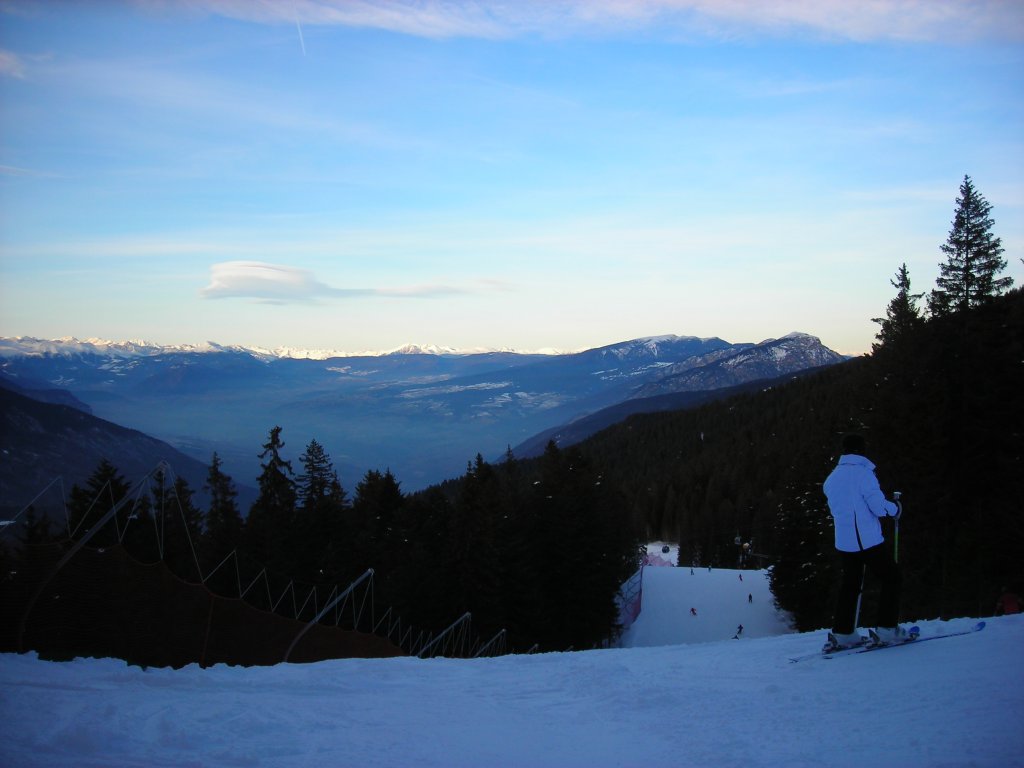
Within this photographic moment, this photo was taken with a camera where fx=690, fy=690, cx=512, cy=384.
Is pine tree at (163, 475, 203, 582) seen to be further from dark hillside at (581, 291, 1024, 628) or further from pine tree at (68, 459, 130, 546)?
dark hillside at (581, 291, 1024, 628)

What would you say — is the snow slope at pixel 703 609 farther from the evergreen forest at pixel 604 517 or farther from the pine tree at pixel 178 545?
the pine tree at pixel 178 545

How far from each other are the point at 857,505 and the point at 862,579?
90 centimetres

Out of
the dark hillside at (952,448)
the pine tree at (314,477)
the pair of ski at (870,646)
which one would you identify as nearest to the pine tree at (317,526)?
the pine tree at (314,477)

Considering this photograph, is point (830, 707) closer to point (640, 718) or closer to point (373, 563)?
point (640, 718)

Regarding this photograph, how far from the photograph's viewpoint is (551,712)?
6.70 metres

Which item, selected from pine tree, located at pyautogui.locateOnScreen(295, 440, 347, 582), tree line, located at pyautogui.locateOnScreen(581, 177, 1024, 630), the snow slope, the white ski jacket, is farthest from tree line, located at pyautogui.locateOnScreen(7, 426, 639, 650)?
the white ski jacket

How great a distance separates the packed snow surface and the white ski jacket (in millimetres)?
1218

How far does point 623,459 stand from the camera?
123 m

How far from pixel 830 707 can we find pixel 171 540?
2740 cm

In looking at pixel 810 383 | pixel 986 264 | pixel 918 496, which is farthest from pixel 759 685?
pixel 810 383

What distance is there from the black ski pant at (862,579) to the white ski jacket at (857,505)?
0.13 metres

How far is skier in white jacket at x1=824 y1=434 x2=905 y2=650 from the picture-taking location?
746 cm

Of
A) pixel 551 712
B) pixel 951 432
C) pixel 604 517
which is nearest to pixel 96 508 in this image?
pixel 604 517

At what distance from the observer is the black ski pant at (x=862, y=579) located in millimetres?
7480
